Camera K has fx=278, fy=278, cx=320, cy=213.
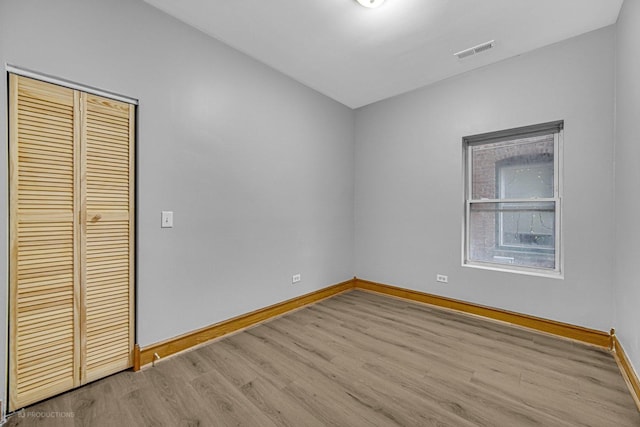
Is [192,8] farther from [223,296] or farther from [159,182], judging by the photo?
[223,296]

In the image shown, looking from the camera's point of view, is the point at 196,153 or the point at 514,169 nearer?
the point at 196,153

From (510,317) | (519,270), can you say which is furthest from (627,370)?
(519,270)

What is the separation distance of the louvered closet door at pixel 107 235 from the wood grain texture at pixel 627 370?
335 centimetres

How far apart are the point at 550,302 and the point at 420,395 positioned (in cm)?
177

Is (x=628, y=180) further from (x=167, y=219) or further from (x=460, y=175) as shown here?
(x=167, y=219)

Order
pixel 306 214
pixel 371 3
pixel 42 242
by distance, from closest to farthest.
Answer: pixel 42 242 < pixel 371 3 < pixel 306 214

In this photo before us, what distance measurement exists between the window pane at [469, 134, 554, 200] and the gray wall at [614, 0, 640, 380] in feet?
1.80

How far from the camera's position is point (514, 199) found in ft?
9.61

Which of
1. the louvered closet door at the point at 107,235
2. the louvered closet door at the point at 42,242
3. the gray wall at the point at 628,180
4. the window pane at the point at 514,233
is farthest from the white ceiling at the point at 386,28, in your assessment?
the window pane at the point at 514,233

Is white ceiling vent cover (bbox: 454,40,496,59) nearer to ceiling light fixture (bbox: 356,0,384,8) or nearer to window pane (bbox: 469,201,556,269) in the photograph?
ceiling light fixture (bbox: 356,0,384,8)

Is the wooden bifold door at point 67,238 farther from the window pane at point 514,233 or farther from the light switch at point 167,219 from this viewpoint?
the window pane at point 514,233

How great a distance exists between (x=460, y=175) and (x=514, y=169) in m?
0.52

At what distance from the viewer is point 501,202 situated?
9.95 feet

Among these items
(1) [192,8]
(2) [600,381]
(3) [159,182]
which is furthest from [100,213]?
(2) [600,381]
